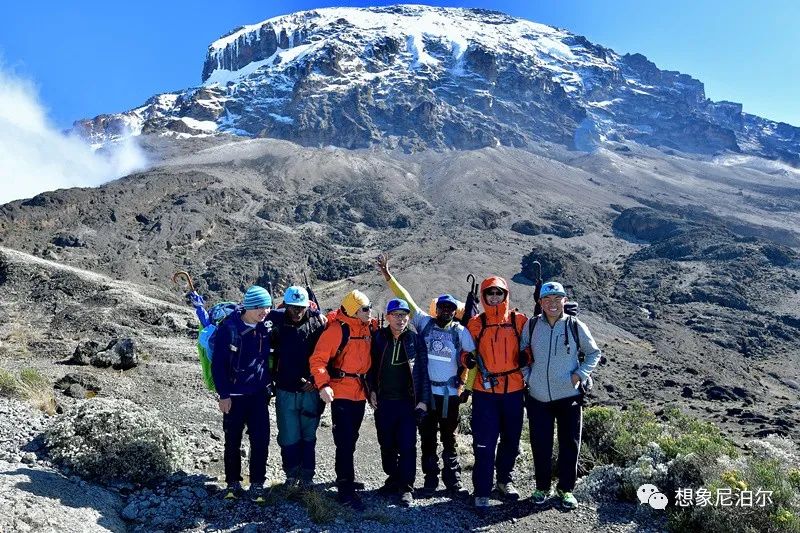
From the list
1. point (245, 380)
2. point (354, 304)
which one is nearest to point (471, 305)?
point (354, 304)

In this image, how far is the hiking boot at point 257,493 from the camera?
4.95 m

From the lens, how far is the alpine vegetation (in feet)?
17.2

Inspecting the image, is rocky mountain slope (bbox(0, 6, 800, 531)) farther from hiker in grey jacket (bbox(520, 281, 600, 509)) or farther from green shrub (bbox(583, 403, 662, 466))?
green shrub (bbox(583, 403, 662, 466))

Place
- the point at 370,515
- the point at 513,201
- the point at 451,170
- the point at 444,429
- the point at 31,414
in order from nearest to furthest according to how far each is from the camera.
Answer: the point at 370,515 → the point at 444,429 → the point at 31,414 → the point at 513,201 → the point at 451,170

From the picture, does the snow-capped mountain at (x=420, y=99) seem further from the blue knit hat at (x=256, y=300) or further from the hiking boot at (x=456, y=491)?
the blue knit hat at (x=256, y=300)

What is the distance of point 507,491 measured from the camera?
538 cm

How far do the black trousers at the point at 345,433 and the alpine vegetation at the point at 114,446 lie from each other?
1756mm

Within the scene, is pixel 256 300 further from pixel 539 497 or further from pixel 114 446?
pixel 539 497

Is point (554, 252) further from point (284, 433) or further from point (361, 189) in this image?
point (284, 433)

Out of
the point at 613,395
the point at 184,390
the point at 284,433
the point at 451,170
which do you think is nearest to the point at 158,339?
the point at 184,390

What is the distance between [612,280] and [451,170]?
40.4m

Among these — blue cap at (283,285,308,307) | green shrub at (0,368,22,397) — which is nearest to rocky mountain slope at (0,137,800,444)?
green shrub at (0,368,22,397)

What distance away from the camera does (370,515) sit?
4.94 meters

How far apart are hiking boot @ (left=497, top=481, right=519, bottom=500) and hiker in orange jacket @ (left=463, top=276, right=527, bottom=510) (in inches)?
10.4
